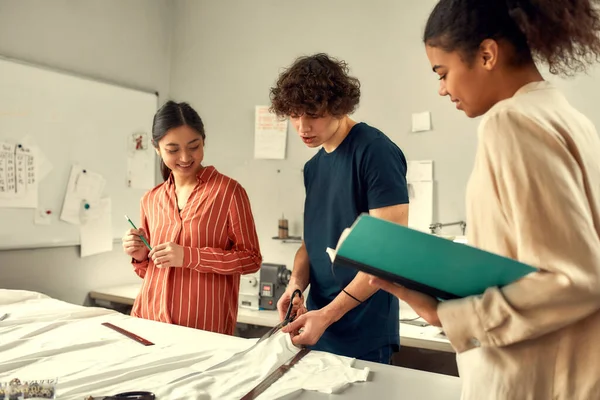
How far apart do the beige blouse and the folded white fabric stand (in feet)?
1.51

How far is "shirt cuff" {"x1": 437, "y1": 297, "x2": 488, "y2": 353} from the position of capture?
2.18ft

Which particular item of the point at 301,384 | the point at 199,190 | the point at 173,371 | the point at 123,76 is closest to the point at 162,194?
the point at 199,190

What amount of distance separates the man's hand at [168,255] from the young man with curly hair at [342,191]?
375 mm

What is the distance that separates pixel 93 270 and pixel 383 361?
2.16m

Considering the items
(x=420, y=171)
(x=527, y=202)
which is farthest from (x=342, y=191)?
(x=420, y=171)

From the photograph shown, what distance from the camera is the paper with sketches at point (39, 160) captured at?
8.71ft

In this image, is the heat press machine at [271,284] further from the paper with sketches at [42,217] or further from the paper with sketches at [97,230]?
the paper with sketches at [42,217]

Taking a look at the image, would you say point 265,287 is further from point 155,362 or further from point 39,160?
point 155,362

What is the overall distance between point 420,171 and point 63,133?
1957mm

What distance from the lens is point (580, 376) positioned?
0.65 metres

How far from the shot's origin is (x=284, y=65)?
10.7ft

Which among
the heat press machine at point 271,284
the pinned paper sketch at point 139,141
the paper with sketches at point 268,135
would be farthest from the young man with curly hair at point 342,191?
the pinned paper sketch at point 139,141

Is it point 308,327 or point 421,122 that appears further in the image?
point 421,122

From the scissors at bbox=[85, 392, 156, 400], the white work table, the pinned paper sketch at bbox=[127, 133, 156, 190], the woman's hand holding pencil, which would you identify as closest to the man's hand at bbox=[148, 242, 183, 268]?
the woman's hand holding pencil
